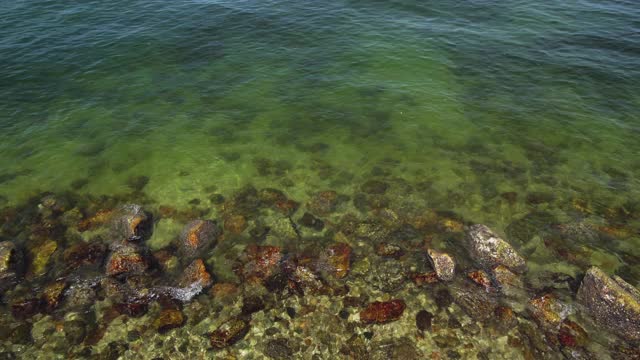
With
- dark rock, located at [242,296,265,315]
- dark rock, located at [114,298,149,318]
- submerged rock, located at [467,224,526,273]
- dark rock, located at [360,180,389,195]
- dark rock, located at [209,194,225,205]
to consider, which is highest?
submerged rock, located at [467,224,526,273]

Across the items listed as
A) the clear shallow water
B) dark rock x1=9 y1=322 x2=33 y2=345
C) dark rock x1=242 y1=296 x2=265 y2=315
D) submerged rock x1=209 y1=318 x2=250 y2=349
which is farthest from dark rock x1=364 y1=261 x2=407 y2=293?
dark rock x1=9 y1=322 x2=33 y2=345

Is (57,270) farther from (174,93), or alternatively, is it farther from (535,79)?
(535,79)

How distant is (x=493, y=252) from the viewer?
20156mm

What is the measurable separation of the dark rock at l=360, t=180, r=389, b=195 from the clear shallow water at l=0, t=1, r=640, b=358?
61 cm

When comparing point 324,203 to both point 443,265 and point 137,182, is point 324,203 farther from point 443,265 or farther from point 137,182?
point 137,182

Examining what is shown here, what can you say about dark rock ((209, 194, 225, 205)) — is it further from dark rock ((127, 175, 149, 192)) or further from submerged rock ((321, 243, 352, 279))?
submerged rock ((321, 243, 352, 279))

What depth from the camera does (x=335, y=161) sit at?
91.7ft

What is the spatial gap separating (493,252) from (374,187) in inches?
327

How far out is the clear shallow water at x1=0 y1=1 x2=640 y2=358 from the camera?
84.4 ft

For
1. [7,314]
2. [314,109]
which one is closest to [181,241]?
[7,314]

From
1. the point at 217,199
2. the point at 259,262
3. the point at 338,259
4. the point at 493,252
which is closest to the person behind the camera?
the point at 493,252

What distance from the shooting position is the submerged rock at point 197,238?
20.9 m

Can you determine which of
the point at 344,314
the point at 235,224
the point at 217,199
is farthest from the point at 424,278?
the point at 217,199

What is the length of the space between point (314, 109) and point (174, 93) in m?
12.7
